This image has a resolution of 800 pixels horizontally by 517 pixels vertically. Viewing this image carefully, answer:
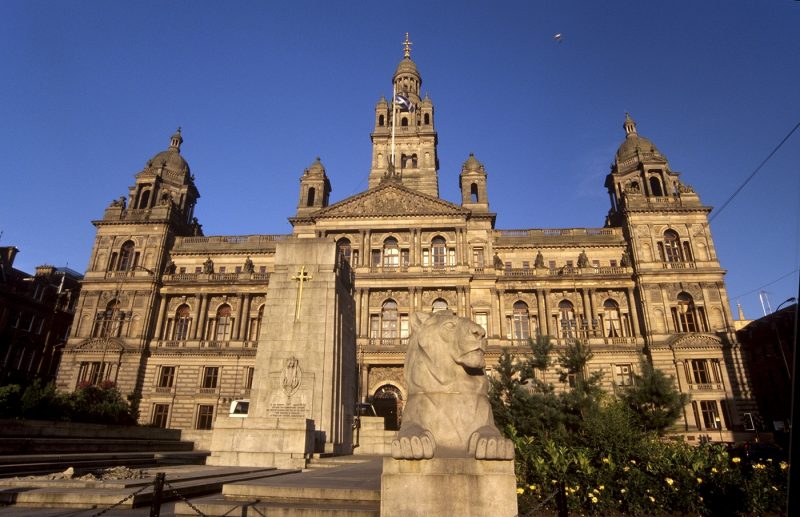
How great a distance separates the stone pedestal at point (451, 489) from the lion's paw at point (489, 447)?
77mm

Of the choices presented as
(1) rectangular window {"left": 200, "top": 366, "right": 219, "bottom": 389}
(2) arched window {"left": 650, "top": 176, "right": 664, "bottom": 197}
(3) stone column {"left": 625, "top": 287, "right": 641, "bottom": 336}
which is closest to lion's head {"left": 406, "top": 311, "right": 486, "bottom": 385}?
(3) stone column {"left": 625, "top": 287, "right": 641, "bottom": 336}

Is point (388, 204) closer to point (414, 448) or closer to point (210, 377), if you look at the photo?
point (210, 377)

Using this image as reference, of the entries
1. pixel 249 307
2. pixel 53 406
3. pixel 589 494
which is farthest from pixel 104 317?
pixel 589 494

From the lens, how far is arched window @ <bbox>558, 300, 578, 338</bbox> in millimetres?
41531

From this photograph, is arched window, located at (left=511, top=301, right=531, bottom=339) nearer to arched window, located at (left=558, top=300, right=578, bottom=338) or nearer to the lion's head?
arched window, located at (left=558, top=300, right=578, bottom=338)

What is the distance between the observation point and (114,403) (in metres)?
27.3

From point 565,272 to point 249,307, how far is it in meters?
29.6

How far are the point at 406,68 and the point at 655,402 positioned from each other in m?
52.4

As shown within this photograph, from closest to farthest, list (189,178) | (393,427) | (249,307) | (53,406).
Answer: (53,406) < (393,427) < (249,307) < (189,178)

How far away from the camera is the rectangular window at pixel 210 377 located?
41969 millimetres

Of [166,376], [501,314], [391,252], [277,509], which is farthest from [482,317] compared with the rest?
[277,509]

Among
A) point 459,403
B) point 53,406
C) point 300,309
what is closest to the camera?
point 459,403

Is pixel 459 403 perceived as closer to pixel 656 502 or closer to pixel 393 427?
pixel 656 502

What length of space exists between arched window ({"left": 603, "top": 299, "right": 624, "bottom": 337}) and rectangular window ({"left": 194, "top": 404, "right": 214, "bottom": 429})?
34981 millimetres
